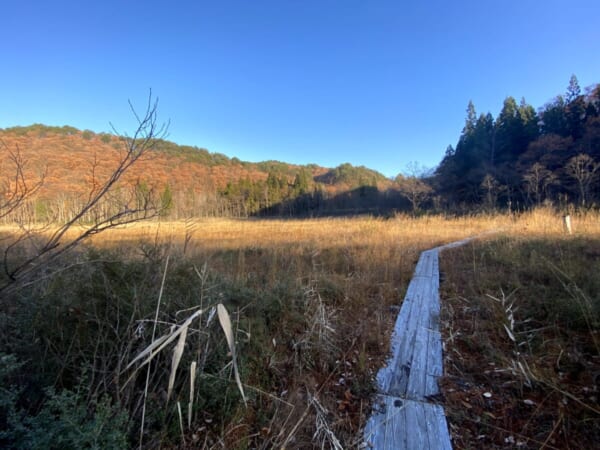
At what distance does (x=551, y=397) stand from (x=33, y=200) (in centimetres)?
358

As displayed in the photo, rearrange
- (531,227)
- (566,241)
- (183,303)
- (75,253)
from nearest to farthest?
(183,303), (75,253), (566,241), (531,227)

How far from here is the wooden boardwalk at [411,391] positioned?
3.92 ft

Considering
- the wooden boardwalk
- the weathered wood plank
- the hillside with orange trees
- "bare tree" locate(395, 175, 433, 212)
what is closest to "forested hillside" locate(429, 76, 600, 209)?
"bare tree" locate(395, 175, 433, 212)

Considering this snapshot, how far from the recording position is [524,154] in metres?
22.8

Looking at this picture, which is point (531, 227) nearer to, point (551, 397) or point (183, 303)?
point (551, 397)

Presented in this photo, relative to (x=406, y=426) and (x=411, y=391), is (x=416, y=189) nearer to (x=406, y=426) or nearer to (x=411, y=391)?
(x=411, y=391)

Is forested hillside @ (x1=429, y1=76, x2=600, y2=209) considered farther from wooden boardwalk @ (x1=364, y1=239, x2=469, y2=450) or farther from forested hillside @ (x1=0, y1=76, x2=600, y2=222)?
wooden boardwalk @ (x1=364, y1=239, x2=469, y2=450)

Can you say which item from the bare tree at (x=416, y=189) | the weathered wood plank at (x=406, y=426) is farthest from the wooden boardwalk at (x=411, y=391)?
the bare tree at (x=416, y=189)

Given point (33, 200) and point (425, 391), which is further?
point (33, 200)

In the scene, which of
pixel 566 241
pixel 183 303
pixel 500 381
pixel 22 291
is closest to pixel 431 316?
pixel 500 381

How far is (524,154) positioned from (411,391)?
30512mm

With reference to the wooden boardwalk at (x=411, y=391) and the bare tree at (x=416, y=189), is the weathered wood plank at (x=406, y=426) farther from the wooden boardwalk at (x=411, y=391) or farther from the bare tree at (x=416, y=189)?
the bare tree at (x=416, y=189)

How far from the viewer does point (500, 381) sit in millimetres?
1546

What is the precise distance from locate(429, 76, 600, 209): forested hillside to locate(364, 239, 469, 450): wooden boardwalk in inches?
675
